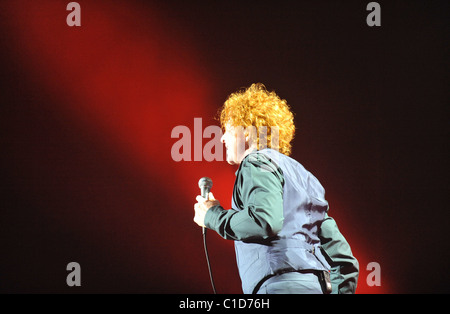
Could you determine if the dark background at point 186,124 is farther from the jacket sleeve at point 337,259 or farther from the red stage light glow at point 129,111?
the jacket sleeve at point 337,259

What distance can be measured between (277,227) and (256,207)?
8 centimetres

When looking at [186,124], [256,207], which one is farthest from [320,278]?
[186,124]

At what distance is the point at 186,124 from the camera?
2.62 m

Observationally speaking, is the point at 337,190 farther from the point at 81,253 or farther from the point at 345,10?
the point at 81,253

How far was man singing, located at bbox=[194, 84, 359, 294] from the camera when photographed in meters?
1.23

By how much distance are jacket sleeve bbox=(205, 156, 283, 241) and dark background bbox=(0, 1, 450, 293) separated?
1.28 meters

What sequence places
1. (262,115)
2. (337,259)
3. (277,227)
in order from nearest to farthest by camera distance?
(277,227)
(337,259)
(262,115)

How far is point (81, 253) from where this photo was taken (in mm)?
2486

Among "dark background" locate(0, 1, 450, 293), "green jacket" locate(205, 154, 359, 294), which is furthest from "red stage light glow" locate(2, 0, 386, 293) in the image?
"green jacket" locate(205, 154, 359, 294)

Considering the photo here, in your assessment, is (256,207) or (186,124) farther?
(186,124)

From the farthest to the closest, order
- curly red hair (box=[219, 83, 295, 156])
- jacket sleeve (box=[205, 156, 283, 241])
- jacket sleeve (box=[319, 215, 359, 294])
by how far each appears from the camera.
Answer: curly red hair (box=[219, 83, 295, 156]) → jacket sleeve (box=[319, 215, 359, 294]) → jacket sleeve (box=[205, 156, 283, 241])

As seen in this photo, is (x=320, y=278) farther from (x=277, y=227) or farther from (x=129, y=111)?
(x=129, y=111)

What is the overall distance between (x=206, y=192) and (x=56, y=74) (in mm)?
1441

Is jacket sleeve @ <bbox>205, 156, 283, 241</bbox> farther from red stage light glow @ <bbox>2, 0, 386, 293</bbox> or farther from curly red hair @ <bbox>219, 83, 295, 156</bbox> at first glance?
red stage light glow @ <bbox>2, 0, 386, 293</bbox>
